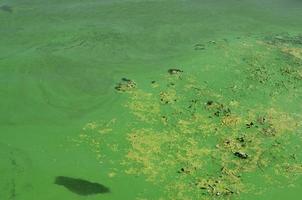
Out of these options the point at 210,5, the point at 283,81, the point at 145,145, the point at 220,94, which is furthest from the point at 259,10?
the point at 145,145

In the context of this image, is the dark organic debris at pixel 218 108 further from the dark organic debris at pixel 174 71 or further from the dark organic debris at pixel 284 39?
the dark organic debris at pixel 284 39

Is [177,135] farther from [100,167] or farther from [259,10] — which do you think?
[259,10]

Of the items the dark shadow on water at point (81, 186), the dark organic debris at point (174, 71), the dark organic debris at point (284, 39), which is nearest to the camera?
the dark shadow on water at point (81, 186)

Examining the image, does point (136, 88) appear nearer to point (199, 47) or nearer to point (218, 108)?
point (218, 108)

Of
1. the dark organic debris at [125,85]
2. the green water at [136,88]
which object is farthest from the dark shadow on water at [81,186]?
the dark organic debris at [125,85]

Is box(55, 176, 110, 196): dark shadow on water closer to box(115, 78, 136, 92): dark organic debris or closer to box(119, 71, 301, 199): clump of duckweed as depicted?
box(119, 71, 301, 199): clump of duckweed

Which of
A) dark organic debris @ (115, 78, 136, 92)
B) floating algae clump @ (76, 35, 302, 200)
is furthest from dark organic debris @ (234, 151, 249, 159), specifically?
dark organic debris @ (115, 78, 136, 92)

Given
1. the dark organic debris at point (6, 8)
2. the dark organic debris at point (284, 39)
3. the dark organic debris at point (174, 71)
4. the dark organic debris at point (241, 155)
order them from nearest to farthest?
the dark organic debris at point (241, 155), the dark organic debris at point (174, 71), the dark organic debris at point (284, 39), the dark organic debris at point (6, 8)
